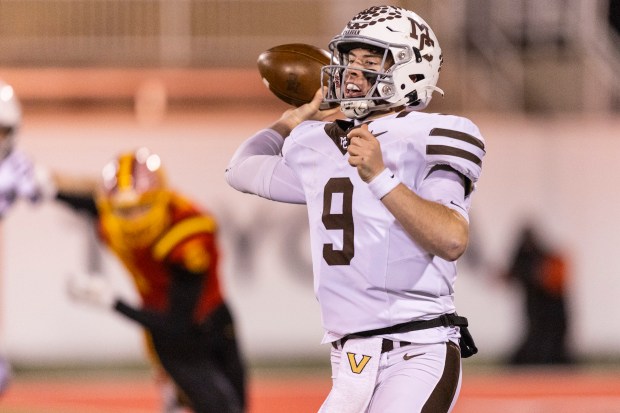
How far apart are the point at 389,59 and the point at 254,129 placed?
748 cm


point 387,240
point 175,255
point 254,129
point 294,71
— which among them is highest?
point 294,71

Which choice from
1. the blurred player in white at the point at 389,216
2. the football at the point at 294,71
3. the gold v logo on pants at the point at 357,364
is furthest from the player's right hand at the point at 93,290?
the gold v logo on pants at the point at 357,364

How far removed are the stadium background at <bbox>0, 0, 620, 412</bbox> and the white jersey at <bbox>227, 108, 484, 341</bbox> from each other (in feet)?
22.6

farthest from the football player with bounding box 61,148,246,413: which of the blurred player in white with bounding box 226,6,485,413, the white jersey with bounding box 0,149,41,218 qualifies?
the blurred player in white with bounding box 226,6,485,413

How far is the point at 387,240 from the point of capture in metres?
3.43

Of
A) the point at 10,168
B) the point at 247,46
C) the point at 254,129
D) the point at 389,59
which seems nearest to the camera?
the point at 389,59

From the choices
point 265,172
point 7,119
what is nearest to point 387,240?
point 265,172

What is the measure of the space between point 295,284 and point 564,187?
103 inches

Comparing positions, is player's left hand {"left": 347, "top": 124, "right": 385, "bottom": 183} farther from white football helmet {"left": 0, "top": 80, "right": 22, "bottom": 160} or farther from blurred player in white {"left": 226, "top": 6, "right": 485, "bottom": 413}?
white football helmet {"left": 0, "top": 80, "right": 22, "bottom": 160}

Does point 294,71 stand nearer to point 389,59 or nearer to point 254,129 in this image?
point 389,59

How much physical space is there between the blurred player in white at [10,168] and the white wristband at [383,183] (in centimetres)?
292

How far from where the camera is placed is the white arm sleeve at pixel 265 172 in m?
3.73

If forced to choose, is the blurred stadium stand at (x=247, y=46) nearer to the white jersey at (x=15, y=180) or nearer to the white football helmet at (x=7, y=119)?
the white jersey at (x=15, y=180)

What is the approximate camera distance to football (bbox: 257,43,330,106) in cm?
400
